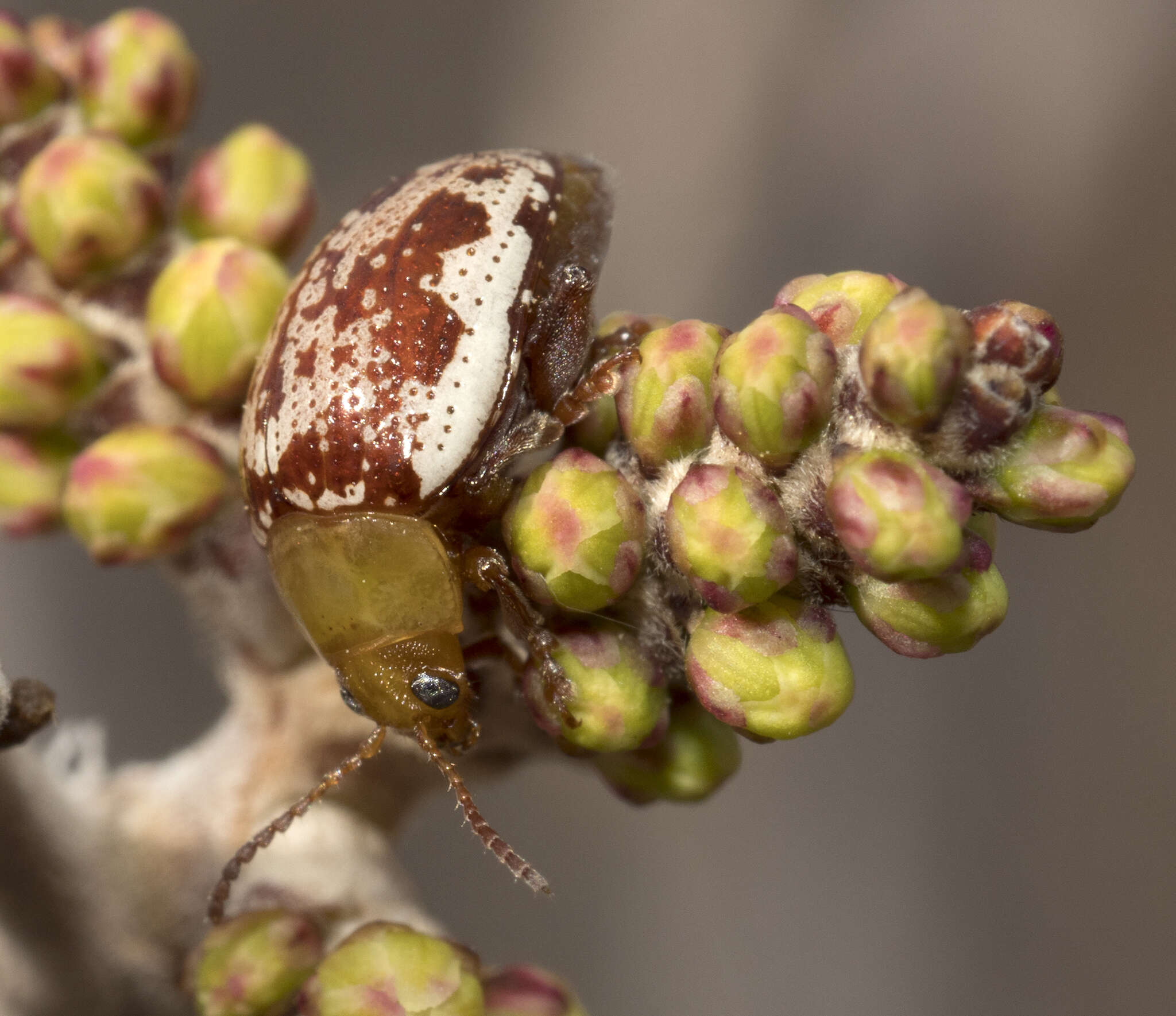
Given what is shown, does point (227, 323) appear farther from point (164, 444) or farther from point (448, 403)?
point (448, 403)

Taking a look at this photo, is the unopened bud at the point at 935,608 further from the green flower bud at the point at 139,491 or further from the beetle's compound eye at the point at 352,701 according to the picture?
the green flower bud at the point at 139,491

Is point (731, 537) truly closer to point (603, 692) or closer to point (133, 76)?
point (603, 692)

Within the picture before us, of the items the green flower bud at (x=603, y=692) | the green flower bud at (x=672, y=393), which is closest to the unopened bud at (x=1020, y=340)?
the green flower bud at (x=672, y=393)

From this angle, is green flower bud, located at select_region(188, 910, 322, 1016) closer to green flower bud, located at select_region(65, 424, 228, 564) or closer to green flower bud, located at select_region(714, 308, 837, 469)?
green flower bud, located at select_region(65, 424, 228, 564)

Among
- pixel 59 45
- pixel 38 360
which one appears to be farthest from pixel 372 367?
pixel 59 45

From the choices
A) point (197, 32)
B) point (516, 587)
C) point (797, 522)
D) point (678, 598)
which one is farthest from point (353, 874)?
point (197, 32)

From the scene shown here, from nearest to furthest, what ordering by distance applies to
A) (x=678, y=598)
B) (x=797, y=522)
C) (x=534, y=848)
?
1. (x=797, y=522)
2. (x=678, y=598)
3. (x=534, y=848)
